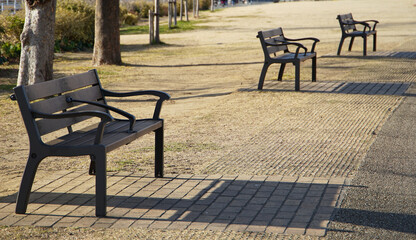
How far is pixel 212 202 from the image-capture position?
4828mm

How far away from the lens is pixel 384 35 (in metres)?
24.7

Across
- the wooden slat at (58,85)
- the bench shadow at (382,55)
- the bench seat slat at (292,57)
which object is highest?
the wooden slat at (58,85)

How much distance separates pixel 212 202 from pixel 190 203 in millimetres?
174

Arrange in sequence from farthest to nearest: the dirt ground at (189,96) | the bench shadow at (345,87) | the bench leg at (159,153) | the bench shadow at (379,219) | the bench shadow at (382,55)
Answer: the bench shadow at (382,55)
the bench shadow at (345,87)
the dirt ground at (189,96)
the bench leg at (159,153)
the bench shadow at (379,219)

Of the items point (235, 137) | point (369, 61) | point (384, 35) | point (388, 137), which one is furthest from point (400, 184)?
point (384, 35)

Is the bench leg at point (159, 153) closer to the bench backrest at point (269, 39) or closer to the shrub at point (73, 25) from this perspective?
the bench backrest at point (269, 39)

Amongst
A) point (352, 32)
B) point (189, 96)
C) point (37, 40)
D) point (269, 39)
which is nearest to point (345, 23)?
point (352, 32)

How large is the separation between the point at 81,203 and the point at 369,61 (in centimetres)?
1197

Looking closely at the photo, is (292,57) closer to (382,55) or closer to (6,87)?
(6,87)

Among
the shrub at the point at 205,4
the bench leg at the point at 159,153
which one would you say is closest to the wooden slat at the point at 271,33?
the bench leg at the point at 159,153

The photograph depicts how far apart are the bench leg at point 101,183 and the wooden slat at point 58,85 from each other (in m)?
0.68

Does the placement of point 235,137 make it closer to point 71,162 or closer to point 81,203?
point 71,162

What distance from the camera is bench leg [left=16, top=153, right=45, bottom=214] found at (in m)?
4.53

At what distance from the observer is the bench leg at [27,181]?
4.53m
